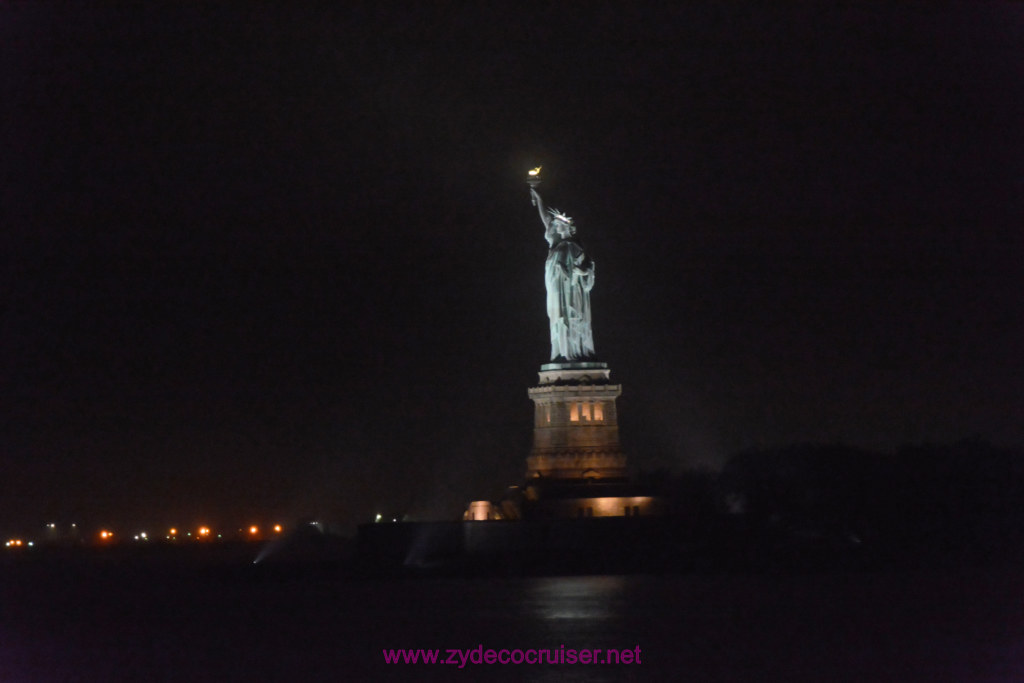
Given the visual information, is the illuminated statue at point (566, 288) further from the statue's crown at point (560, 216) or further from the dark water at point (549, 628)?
the dark water at point (549, 628)

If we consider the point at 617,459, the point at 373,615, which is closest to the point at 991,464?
the point at 617,459

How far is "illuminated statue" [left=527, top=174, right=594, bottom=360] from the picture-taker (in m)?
63.6

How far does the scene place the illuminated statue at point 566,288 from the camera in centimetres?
6362

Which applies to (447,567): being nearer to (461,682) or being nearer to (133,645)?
(133,645)

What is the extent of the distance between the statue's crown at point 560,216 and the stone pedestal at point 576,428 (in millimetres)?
6670

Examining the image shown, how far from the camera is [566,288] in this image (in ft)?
212

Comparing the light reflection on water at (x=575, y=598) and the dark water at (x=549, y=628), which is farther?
the light reflection on water at (x=575, y=598)

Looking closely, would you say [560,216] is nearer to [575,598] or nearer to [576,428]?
[576,428]

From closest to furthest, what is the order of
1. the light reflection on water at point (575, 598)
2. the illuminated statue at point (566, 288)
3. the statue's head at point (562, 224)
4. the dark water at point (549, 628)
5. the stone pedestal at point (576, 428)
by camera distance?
the dark water at point (549, 628) → the light reflection on water at point (575, 598) → the stone pedestal at point (576, 428) → the illuminated statue at point (566, 288) → the statue's head at point (562, 224)

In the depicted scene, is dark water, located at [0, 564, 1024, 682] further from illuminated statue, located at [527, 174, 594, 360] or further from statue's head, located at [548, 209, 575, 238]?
statue's head, located at [548, 209, 575, 238]

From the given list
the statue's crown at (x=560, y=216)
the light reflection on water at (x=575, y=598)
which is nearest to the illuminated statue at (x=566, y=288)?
the statue's crown at (x=560, y=216)

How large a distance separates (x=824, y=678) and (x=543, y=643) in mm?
7150

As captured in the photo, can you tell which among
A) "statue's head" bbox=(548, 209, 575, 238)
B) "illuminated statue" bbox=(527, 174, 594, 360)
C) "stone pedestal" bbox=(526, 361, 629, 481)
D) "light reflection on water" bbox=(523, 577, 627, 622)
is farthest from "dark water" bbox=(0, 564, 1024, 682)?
"statue's head" bbox=(548, 209, 575, 238)

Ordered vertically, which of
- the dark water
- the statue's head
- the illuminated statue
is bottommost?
the dark water
